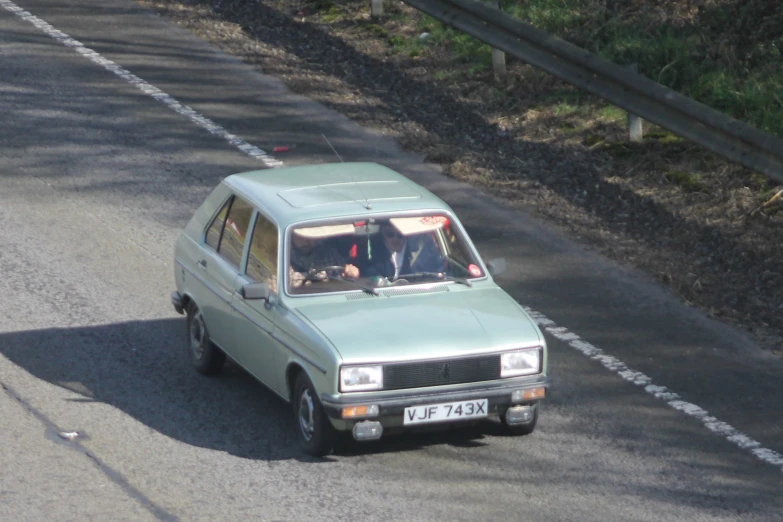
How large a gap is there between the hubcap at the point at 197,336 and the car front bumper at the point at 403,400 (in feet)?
6.63

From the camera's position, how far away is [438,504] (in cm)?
691

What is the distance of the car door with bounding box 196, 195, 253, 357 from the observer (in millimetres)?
8531

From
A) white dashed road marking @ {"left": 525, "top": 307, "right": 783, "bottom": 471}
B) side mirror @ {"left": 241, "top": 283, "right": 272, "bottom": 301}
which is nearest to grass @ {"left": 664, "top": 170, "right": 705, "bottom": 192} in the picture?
white dashed road marking @ {"left": 525, "top": 307, "right": 783, "bottom": 471}

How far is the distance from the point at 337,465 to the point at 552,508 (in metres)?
1.36

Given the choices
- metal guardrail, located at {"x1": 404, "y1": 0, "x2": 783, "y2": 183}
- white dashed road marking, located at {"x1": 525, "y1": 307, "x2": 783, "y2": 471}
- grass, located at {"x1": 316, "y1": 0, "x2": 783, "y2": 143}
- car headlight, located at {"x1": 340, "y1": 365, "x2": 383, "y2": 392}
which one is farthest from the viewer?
grass, located at {"x1": 316, "y1": 0, "x2": 783, "y2": 143}

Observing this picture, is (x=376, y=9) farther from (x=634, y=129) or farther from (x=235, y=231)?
(x=235, y=231)

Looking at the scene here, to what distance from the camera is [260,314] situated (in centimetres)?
804

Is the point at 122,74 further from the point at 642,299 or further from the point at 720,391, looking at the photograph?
the point at 720,391

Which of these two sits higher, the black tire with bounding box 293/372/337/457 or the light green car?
the light green car

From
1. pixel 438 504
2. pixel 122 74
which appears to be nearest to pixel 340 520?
pixel 438 504

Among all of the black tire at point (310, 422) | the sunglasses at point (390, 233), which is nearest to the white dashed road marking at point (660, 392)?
the sunglasses at point (390, 233)

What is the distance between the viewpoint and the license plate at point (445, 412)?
23.6 ft

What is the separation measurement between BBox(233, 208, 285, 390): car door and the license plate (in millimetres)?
1019

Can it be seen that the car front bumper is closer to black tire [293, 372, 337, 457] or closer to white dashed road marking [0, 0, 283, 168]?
black tire [293, 372, 337, 457]
